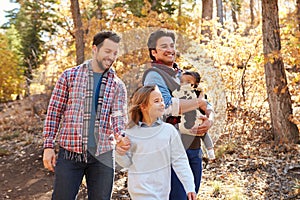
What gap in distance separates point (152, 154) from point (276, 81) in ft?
13.0

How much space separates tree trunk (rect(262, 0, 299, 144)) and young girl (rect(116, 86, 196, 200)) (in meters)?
3.80

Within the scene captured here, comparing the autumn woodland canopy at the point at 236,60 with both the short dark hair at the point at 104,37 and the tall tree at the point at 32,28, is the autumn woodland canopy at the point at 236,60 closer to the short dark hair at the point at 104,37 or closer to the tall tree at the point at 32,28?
the short dark hair at the point at 104,37

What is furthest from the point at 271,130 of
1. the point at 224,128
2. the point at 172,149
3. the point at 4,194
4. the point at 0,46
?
the point at 0,46

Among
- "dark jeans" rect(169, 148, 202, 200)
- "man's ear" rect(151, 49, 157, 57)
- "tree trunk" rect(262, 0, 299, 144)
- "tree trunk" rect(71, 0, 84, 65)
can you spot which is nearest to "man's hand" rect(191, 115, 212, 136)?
"dark jeans" rect(169, 148, 202, 200)

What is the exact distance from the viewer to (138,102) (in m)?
1.96

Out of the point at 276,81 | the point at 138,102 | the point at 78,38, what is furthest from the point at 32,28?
the point at 138,102

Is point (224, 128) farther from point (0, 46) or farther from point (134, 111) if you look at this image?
point (0, 46)

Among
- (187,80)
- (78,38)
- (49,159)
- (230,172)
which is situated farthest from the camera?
(78,38)

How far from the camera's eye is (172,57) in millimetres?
2145

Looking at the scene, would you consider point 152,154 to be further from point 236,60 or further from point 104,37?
point 236,60

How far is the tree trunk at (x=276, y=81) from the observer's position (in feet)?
17.7

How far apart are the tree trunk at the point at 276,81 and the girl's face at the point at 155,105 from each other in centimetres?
382

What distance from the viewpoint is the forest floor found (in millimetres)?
4043

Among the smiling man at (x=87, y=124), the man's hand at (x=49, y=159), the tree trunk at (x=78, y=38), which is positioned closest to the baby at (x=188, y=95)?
the smiling man at (x=87, y=124)
